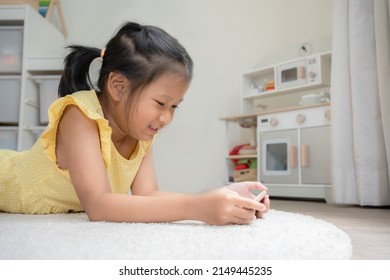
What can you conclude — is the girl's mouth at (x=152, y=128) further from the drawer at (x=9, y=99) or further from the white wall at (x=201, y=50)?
the white wall at (x=201, y=50)

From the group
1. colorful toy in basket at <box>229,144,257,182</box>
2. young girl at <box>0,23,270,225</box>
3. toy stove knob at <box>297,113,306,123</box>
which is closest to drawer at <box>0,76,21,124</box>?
young girl at <box>0,23,270,225</box>

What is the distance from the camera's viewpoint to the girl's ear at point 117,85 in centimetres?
70

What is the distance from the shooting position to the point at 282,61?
94.5 inches

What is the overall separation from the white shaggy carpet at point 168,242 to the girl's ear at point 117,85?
0.27 m

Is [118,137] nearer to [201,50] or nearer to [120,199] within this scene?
A: [120,199]

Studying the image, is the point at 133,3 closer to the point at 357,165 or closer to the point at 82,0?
the point at 82,0

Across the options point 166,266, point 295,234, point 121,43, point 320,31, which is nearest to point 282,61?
point 320,31

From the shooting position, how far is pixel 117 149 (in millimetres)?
827

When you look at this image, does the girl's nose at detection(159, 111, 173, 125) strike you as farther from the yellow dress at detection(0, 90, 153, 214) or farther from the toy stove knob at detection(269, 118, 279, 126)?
the toy stove knob at detection(269, 118, 279, 126)

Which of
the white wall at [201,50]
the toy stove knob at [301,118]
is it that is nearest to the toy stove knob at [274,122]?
the toy stove knob at [301,118]

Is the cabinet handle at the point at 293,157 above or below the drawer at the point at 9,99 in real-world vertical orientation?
below

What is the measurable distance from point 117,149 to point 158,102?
215 millimetres

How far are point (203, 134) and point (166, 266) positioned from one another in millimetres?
2165

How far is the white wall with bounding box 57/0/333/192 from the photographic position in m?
2.47
